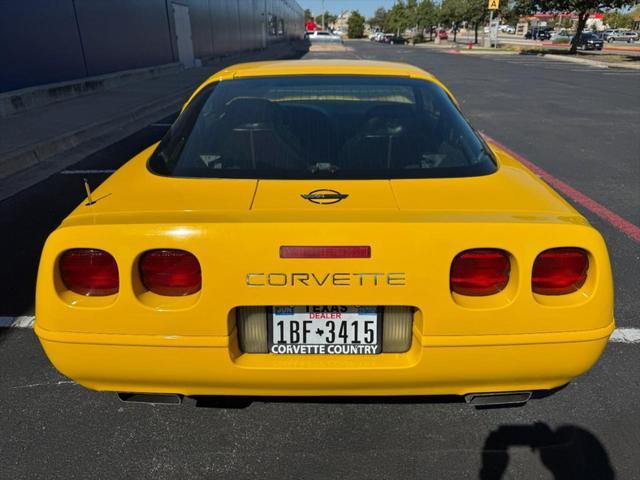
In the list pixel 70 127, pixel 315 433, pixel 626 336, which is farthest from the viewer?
pixel 70 127

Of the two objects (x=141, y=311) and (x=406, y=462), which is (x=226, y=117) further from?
(x=406, y=462)

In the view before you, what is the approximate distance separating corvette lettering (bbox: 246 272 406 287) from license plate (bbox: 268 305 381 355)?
14 cm

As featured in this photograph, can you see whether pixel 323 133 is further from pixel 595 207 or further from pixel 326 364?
pixel 595 207

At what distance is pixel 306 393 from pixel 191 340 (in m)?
0.48

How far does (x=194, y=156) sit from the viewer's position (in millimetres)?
2293

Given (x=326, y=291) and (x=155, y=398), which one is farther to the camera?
(x=155, y=398)

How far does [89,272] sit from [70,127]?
809 centimetres

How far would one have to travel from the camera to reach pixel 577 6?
113 feet

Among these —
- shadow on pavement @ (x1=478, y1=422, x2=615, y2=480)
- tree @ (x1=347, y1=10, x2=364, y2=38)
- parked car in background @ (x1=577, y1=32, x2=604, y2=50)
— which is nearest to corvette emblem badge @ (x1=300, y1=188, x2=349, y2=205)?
shadow on pavement @ (x1=478, y1=422, x2=615, y2=480)

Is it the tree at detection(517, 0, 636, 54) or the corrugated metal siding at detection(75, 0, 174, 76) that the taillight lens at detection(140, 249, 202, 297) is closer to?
the corrugated metal siding at detection(75, 0, 174, 76)

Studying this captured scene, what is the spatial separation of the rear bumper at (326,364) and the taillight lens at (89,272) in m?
0.16

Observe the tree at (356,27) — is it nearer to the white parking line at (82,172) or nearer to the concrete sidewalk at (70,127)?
the concrete sidewalk at (70,127)

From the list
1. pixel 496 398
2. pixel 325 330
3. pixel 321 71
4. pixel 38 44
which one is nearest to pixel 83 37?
pixel 38 44

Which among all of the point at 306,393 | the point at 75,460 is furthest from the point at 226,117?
the point at 75,460
